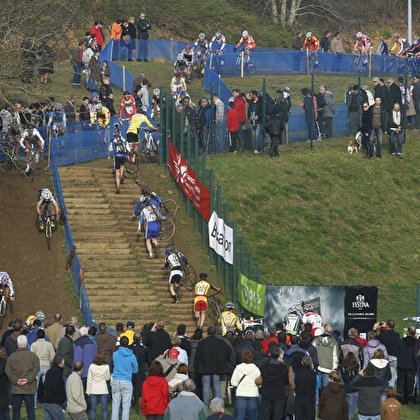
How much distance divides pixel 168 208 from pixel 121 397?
15.9 meters

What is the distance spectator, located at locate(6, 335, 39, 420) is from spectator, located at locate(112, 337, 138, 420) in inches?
55.3

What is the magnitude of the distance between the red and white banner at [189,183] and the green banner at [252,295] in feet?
12.2

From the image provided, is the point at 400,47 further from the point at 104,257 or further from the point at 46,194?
the point at 104,257

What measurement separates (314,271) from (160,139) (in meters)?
7.16

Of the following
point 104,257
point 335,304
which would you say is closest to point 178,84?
point 104,257

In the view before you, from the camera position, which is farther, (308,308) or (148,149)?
(148,149)

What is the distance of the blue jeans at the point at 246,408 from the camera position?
2602 centimetres

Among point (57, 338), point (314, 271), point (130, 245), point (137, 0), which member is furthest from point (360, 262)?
point (137, 0)

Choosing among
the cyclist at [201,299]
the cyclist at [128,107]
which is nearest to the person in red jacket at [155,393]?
the cyclist at [201,299]

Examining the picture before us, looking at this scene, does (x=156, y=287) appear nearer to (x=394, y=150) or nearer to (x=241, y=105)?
(x=241, y=105)

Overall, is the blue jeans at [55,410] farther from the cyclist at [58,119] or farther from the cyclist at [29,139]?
the cyclist at [58,119]

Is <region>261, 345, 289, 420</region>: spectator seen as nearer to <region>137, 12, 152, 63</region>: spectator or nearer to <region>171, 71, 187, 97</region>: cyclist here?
<region>171, 71, 187, 97</region>: cyclist

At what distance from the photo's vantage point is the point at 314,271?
134ft

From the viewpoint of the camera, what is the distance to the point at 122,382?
26828 mm
